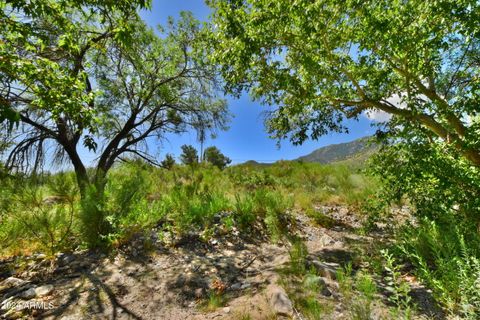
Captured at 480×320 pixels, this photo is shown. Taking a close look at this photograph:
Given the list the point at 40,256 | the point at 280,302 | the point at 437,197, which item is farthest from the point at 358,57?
the point at 40,256

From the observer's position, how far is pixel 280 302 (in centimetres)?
Result: 279

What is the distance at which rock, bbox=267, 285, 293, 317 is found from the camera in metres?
2.67

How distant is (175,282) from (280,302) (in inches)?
61.2

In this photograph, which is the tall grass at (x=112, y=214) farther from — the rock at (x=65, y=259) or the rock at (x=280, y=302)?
the rock at (x=280, y=302)

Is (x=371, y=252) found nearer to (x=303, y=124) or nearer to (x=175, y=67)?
(x=303, y=124)

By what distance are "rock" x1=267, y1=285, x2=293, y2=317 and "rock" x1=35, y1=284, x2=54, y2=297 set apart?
268 centimetres

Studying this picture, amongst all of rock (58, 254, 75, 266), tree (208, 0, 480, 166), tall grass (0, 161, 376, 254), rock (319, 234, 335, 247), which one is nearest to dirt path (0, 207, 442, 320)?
rock (58, 254, 75, 266)

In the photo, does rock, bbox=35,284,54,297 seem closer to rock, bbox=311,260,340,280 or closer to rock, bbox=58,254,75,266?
rock, bbox=58,254,75,266

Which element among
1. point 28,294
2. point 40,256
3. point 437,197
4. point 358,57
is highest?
point 358,57

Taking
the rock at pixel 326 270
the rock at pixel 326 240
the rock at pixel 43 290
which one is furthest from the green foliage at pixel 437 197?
the rock at pixel 43 290

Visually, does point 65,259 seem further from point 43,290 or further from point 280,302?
point 280,302

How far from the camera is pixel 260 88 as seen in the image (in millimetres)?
6477

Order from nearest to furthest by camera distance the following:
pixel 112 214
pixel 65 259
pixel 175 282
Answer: pixel 175 282, pixel 65 259, pixel 112 214

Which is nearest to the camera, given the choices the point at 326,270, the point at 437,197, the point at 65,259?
the point at 326,270
